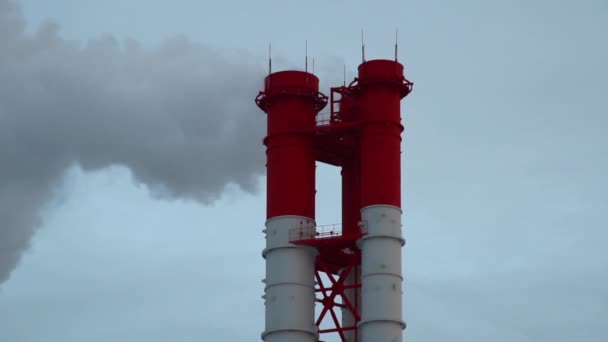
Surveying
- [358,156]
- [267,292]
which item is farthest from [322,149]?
[267,292]

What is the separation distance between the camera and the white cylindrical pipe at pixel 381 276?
A: 360 feet

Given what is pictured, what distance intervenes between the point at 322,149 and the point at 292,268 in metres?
9.04

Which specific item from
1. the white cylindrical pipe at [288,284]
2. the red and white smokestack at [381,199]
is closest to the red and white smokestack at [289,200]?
the white cylindrical pipe at [288,284]

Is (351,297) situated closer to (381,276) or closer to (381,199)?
(381,276)

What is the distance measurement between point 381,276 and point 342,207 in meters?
8.75

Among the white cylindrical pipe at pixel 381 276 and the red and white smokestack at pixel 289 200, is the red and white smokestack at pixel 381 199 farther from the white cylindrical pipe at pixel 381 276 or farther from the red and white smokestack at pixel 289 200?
the red and white smokestack at pixel 289 200

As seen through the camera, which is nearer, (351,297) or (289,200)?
(289,200)

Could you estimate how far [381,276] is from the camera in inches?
4363

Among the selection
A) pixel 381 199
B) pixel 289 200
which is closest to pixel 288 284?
pixel 289 200

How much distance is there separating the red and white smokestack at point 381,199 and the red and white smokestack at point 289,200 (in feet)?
11.2

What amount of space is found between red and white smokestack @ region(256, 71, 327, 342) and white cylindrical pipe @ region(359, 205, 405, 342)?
359 centimetres

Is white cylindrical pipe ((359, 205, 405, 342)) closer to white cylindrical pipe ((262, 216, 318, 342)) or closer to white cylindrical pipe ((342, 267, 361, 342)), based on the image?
white cylindrical pipe ((342, 267, 361, 342))

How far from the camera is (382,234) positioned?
111875 mm

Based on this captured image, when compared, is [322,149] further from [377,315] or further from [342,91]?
[377,315]
